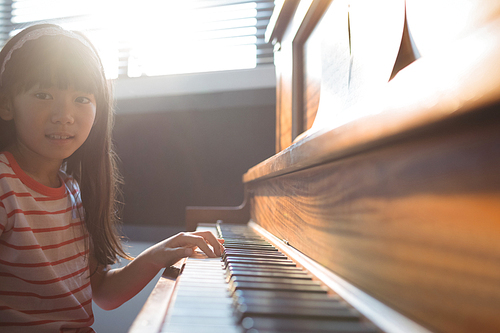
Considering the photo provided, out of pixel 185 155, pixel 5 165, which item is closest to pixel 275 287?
pixel 5 165

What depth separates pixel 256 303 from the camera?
48 cm

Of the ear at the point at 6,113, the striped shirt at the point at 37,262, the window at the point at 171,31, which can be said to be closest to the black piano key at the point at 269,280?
the striped shirt at the point at 37,262

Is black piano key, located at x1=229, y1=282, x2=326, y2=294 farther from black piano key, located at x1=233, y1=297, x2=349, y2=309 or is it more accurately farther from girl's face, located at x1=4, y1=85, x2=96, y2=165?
girl's face, located at x1=4, y1=85, x2=96, y2=165

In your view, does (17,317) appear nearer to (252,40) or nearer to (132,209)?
(132,209)

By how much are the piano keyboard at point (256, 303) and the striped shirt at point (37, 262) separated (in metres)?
0.45

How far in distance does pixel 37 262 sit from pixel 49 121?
389mm

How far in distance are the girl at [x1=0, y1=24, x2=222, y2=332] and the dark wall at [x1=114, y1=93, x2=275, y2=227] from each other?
6.33 ft

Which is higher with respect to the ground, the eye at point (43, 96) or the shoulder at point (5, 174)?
the eye at point (43, 96)

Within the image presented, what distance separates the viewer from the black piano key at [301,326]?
0.40 metres

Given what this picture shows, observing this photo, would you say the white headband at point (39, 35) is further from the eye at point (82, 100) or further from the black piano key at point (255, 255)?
the black piano key at point (255, 255)

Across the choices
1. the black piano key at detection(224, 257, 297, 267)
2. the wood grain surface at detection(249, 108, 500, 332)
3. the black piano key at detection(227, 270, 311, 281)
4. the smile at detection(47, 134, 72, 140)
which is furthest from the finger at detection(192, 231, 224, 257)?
the smile at detection(47, 134, 72, 140)

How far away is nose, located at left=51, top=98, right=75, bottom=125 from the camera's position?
93 cm

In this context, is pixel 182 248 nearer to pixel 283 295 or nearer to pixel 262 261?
pixel 262 261

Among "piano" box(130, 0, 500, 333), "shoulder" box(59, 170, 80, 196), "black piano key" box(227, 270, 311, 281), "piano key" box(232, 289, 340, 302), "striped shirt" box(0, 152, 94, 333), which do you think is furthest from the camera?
"shoulder" box(59, 170, 80, 196)
